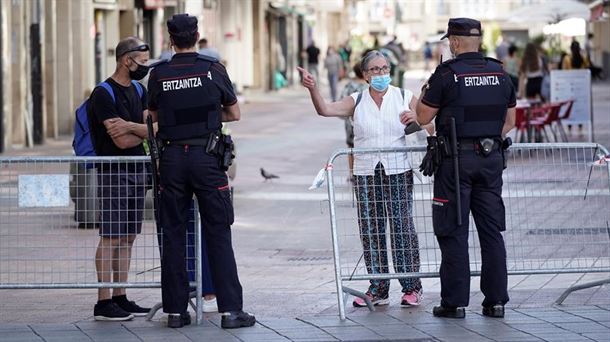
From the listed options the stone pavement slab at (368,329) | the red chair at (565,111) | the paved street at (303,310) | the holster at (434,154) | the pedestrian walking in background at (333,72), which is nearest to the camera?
the stone pavement slab at (368,329)

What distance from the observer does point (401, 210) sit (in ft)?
31.9

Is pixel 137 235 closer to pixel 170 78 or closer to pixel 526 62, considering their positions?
pixel 170 78

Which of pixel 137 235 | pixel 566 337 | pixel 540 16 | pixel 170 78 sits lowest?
pixel 566 337

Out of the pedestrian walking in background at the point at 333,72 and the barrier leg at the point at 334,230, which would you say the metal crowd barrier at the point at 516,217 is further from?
the pedestrian walking in background at the point at 333,72

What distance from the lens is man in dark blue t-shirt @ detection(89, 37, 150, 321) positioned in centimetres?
944

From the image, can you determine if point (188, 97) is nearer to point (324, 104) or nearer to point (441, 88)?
point (324, 104)

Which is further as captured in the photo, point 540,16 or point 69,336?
point 540,16

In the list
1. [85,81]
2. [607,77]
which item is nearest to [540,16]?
[85,81]

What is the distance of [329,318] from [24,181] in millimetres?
2185

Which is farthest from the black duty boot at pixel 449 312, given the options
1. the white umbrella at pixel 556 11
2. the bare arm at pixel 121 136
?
the white umbrella at pixel 556 11

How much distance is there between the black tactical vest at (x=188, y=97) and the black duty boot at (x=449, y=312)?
185 centimetres

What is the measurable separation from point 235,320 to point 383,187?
145 cm

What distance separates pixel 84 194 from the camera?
31.7 feet

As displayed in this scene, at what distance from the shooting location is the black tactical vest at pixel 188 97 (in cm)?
884
